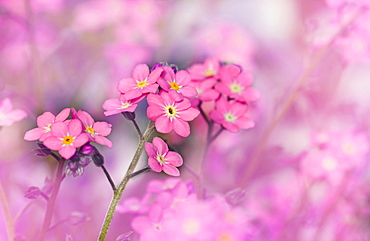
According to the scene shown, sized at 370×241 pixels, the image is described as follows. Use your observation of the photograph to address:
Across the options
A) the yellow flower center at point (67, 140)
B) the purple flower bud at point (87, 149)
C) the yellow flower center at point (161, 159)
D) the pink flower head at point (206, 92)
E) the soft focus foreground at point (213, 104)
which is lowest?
the soft focus foreground at point (213, 104)

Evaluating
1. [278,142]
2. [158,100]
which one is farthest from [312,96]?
[158,100]

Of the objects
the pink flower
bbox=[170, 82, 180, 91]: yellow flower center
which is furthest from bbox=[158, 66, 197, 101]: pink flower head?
the pink flower

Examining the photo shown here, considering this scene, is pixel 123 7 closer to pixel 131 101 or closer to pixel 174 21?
pixel 174 21

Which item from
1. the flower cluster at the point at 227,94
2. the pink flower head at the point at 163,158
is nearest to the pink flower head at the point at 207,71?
the flower cluster at the point at 227,94

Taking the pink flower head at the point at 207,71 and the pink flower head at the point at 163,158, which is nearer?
the pink flower head at the point at 163,158

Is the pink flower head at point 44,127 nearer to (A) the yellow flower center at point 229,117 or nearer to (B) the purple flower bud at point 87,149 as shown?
(B) the purple flower bud at point 87,149

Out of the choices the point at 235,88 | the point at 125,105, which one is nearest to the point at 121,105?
the point at 125,105

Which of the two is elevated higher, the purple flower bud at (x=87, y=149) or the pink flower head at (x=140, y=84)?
the pink flower head at (x=140, y=84)
